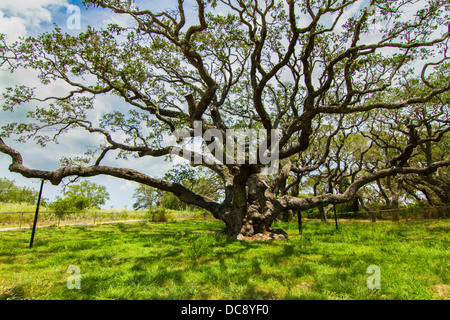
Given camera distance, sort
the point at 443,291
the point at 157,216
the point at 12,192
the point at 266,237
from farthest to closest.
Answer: the point at 12,192
the point at 157,216
the point at 266,237
the point at 443,291

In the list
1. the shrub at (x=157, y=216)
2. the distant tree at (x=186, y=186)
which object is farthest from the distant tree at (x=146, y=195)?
the shrub at (x=157, y=216)

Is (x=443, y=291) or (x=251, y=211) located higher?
(x=251, y=211)

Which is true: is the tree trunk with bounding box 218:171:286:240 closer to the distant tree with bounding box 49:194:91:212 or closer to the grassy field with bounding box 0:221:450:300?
the grassy field with bounding box 0:221:450:300

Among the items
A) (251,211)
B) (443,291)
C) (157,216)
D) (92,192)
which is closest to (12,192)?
(92,192)

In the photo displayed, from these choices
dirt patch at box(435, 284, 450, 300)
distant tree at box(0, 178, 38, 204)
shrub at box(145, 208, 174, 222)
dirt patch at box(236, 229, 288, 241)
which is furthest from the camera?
distant tree at box(0, 178, 38, 204)

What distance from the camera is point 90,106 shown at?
11.4 meters

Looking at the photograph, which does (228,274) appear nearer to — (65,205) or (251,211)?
(251,211)

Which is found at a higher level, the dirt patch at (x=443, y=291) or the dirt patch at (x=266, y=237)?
the dirt patch at (x=443, y=291)

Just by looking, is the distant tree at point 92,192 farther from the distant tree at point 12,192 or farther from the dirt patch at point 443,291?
the dirt patch at point 443,291

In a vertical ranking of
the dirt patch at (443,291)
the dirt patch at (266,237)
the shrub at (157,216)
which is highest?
the dirt patch at (443,291)

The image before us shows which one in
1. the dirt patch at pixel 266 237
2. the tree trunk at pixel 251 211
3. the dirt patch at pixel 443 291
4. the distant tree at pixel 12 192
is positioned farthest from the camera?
the distant tree at pixel 12 192

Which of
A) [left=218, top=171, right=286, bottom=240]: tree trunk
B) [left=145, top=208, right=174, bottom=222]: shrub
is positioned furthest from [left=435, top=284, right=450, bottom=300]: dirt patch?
[left=145, top=208, right=174, bottom=222]: shrub
